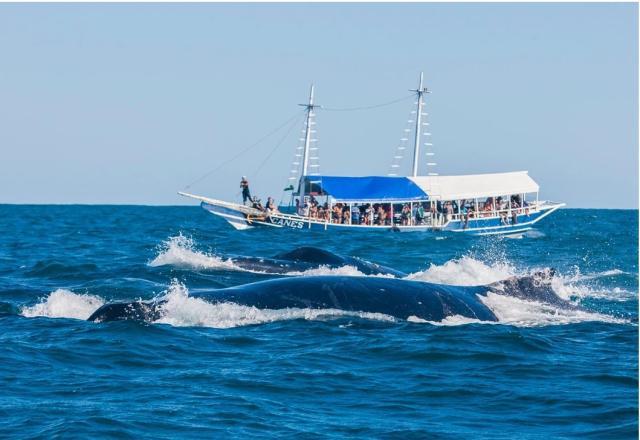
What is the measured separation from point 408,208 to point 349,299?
43.0 m

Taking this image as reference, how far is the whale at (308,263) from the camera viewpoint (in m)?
23.8

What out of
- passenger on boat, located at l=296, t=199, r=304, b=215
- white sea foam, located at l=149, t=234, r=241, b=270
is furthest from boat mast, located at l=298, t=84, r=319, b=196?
white sea foam, located at l=149, t=234, r=241, b=270

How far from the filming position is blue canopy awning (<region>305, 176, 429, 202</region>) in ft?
192

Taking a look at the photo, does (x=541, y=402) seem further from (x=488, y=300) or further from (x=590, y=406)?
(x=488, y=300)

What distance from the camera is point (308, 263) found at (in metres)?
24.8

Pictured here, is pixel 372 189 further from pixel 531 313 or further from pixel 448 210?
pixel 531 313

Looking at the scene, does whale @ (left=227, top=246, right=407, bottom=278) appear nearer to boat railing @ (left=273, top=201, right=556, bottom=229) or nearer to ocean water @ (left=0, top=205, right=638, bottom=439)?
ocean water @ (left=0, top=205, right=638, bottom=439)

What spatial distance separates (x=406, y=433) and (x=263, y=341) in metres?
4.58

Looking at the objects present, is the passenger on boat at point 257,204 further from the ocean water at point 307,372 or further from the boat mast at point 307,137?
the ocean water at point 307,372

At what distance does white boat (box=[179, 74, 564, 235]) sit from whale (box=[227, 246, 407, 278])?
1244 inches

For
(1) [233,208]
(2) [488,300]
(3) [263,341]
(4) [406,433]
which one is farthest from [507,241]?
(4) [406,433]

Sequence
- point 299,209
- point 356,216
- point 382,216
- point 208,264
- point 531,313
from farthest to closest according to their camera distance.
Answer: point 299,209
point 356,216
point 382,216
point 208,264
point 531,313

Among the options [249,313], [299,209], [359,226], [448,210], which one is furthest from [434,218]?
[249,313]

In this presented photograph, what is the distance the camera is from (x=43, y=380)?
12125 millimetres
